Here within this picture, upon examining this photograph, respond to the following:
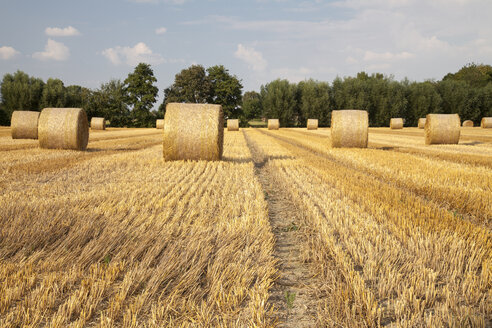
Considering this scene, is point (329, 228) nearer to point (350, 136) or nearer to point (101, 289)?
point (101, 289)

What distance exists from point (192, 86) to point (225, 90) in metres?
6.09

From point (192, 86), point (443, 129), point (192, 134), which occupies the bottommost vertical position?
point (192, 134)

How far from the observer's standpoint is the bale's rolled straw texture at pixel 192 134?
8.96m

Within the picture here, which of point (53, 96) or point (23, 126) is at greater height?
point (53, 96)

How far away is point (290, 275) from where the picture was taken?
2.88 metres

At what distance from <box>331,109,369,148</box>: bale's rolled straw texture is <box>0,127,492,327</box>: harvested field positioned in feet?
26.2

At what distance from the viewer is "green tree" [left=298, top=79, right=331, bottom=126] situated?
174 ft

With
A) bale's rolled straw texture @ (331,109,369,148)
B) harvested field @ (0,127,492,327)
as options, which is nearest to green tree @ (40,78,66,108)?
bale's rolled straw texture @ (331,109,369,148)

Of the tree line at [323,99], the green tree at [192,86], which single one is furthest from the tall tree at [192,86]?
the tree line at [323,99]

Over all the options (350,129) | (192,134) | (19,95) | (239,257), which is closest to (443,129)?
(350,129)

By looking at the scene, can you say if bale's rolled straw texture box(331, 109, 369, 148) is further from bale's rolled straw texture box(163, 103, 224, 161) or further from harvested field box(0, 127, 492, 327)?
harvested field box(0, 127, 492, 327)

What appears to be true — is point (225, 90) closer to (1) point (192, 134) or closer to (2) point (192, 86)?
(2) point (192, 86)

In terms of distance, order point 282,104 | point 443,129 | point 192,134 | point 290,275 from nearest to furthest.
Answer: point 290,275, point 192,134, point 443,129, point 282,104

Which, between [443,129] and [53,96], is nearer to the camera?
[443,129]
